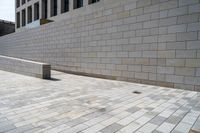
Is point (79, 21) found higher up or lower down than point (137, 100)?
higher up

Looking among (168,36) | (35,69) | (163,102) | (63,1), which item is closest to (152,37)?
(168,36)

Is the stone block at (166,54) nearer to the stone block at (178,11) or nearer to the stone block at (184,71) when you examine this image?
the stone block at (184,71)

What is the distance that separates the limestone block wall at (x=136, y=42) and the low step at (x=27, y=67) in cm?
241

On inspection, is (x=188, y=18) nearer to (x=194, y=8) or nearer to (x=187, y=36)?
(x=194, y=8)

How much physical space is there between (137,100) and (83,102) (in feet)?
5.28

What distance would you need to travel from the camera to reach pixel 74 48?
11297 millimetres

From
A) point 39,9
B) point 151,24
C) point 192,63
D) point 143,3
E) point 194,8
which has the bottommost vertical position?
point 192,63

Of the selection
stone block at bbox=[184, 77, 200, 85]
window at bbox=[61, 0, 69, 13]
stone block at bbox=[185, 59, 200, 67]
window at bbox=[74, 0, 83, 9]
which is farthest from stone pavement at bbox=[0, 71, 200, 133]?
window at bbox=[61, 0, 69, 13]

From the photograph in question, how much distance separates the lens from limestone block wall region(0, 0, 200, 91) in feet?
20.6

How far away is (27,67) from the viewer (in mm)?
10203

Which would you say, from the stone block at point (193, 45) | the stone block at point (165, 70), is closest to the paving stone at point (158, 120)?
the stone block at point (165, 70)

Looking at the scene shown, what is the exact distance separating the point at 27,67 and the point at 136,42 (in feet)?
21.8

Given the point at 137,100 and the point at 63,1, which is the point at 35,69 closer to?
the point at 137,100

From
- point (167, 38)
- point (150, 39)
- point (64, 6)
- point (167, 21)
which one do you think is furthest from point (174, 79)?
point (64, 6)
